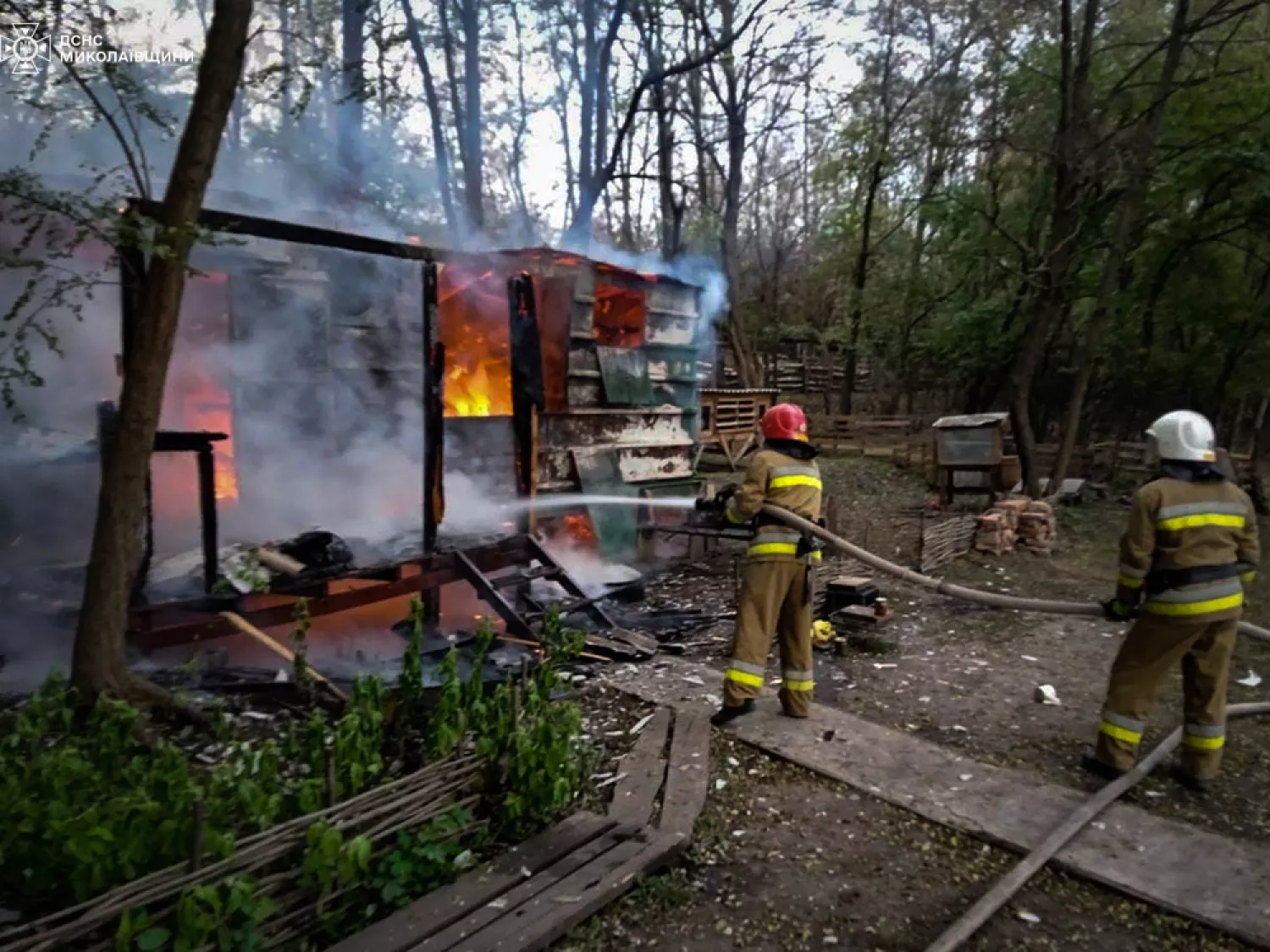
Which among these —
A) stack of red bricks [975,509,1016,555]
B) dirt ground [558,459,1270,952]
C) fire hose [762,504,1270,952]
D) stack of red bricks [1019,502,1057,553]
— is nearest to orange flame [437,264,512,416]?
dirt ground [558,459,1270,952]

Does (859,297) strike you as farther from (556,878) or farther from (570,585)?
(556,878)

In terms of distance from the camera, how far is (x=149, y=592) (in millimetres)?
5469

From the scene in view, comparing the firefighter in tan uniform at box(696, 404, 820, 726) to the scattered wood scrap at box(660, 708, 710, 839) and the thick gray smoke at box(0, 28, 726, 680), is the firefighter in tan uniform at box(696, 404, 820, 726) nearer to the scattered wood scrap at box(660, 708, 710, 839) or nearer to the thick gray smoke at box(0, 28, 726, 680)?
the scattered wood scrap at box(660, 708, 710, 839)

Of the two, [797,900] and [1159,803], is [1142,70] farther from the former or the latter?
[797,900]

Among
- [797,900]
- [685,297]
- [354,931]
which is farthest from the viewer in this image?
[685,297]

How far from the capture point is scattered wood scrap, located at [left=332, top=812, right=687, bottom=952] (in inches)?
111

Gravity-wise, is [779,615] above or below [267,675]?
above

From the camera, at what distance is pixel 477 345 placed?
9.11 meters

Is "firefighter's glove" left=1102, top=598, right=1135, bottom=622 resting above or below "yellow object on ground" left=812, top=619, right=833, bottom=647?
above

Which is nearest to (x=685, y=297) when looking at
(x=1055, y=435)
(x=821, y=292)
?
(x=1055, y=435)

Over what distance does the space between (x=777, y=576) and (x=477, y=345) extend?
5324 mm

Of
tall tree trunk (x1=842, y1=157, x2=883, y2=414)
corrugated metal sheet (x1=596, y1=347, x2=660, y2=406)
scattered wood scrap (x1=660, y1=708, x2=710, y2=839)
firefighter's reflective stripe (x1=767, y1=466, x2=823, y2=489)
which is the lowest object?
scattered wood scrap (x1=660, y1=708, x2=710, y2=839)

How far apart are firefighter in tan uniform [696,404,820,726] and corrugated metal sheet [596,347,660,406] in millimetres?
4205

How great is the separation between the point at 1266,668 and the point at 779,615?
426 centimetres
